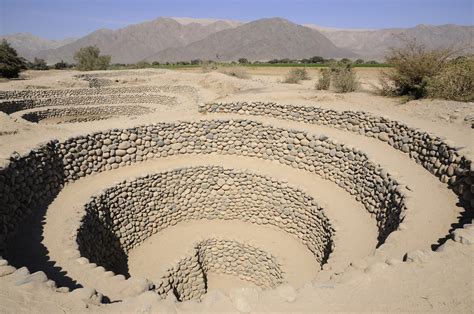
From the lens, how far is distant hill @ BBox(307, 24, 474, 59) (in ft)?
337

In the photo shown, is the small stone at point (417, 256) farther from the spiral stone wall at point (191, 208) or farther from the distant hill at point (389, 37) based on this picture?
the distant hill at point (389, 37)

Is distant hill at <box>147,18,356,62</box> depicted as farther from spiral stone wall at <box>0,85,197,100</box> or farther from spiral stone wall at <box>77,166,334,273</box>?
spiral stone wall at <box>77,166,334,273</box>

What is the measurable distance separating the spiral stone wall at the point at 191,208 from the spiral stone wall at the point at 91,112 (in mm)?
9947

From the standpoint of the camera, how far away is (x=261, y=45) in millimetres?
92438

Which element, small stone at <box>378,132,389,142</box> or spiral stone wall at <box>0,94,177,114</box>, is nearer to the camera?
small stone at <box>378,132,389,142</box>

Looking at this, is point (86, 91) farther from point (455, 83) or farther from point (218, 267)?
point (455, 83)

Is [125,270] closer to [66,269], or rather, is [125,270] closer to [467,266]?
[66,269]

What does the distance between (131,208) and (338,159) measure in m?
6.43

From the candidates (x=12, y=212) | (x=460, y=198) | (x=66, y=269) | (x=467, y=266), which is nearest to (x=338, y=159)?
(x=460, y=198)

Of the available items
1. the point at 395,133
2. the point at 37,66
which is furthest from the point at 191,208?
the point at 37,66

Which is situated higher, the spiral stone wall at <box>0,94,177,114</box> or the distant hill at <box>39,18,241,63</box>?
the distant hill at <box>39,18,241,63</box>

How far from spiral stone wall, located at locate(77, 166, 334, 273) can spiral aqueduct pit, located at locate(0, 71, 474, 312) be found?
4cm

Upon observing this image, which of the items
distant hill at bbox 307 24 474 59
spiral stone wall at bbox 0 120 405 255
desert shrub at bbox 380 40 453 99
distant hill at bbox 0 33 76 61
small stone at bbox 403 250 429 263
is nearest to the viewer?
small stone at bbox 403 250 429 263

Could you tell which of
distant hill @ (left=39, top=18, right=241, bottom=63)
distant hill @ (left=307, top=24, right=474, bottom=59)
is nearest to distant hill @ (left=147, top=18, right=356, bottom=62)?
distant hill @ (left=39, top=18, right=241, bottom=63)
